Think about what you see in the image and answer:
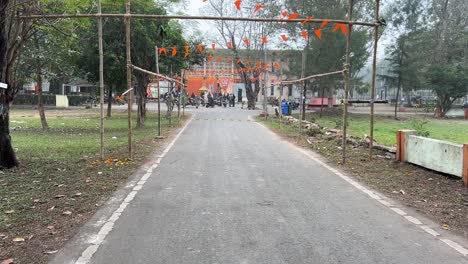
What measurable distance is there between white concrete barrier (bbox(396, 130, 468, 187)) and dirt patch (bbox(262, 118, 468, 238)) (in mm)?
167

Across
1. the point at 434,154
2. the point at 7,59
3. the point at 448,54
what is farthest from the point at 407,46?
the point at 7,59

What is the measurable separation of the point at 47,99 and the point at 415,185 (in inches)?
1790

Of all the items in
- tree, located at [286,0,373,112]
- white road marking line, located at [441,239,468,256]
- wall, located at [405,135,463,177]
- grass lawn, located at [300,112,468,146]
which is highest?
tree, located at [286,0,373,112]

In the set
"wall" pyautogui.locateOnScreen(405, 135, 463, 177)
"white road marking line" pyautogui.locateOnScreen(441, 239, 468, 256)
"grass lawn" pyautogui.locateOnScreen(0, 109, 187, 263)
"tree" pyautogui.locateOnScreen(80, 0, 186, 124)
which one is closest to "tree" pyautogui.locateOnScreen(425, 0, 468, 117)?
"tree" pyautogui.locateOnScreen(80, 0, 186, 124)

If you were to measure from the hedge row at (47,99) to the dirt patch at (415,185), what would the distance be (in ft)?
129

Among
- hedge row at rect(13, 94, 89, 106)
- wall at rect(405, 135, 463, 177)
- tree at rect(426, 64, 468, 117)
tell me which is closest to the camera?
wall at rect(405, 135, 463, 177)

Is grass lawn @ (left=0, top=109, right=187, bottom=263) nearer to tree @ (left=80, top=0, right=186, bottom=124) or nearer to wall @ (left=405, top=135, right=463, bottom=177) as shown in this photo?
wall @ (left=405, top=135, right=463, bottom=177)

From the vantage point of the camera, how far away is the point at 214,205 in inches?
268

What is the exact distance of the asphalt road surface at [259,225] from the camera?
475cm

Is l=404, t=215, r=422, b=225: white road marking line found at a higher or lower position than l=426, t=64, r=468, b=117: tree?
lower

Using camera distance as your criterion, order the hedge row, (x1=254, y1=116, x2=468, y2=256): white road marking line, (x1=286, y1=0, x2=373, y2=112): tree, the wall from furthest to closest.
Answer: the hedge row < (x1=286, y1=0, x2=373, y2=112): tree < the wall < (x1=254, y1=116, x2=468, y2=256): white road marking line

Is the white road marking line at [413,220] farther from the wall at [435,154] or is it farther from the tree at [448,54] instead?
the tree at [448,54]

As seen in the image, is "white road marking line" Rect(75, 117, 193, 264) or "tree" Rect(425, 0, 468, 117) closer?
"white road marking line" Rect(75, 117, 193, 264)

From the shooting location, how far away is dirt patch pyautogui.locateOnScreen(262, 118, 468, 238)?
6.59m
